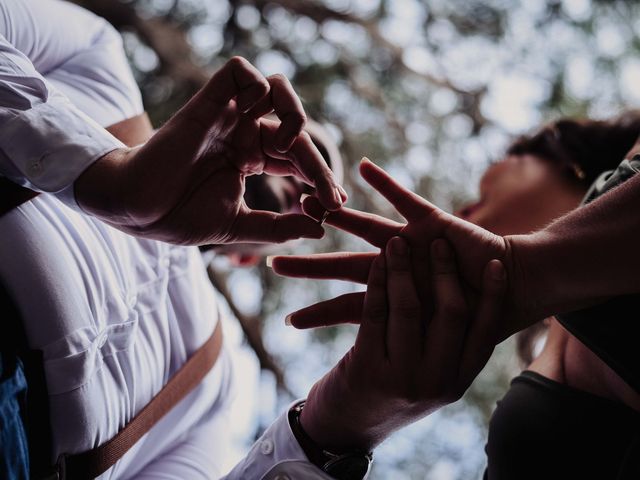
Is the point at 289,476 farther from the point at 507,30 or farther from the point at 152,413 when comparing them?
the point at 507,30

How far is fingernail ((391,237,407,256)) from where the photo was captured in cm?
84

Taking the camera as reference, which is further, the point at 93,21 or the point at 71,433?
the point at 93,21

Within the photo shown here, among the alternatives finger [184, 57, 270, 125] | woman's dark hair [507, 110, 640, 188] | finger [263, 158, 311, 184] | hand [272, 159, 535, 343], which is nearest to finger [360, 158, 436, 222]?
hand [272, 159, 535, 343]

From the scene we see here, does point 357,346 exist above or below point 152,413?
above

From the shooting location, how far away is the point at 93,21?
43.8 inches

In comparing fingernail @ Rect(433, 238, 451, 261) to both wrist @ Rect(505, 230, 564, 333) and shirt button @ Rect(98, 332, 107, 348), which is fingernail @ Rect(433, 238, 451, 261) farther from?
shirt button @ Rect(98, 332, 107, 348)

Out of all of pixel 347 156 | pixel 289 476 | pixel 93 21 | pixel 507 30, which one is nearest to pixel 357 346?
pixel 289 476

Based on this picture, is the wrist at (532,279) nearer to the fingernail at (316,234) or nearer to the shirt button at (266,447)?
the fingernail at (316,234)

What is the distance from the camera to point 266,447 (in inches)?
36.4

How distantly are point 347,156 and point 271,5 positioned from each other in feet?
2.66

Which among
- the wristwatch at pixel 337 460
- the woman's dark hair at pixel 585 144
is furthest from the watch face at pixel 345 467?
the woman's dark hair at pixel 585 144

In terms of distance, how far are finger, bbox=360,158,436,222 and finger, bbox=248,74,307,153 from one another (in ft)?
0.45

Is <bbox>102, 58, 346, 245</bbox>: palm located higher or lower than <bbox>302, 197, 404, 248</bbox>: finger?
higher

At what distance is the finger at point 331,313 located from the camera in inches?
35.0
